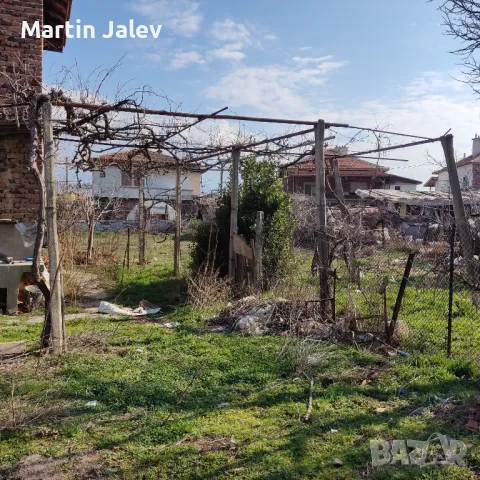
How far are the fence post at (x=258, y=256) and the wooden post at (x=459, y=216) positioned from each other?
3.81 metres

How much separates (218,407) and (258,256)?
5027 mm

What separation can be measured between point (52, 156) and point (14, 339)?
9.27ft

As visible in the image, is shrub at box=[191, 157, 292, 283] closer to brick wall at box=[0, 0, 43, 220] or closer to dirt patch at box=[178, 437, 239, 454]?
brick wall at box=[0, 0, 43, 220]

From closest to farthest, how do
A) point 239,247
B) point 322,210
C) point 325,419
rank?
point 325,419 < point 322,210 < point 239,247

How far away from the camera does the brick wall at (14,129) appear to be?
9.01 m

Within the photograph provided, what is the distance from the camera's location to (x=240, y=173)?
423 inches

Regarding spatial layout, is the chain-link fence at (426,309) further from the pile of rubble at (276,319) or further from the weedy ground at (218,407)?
the pile of rubble at (276,319)

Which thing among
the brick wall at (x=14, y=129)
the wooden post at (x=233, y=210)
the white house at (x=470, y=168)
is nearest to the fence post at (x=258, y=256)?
the wooden post at (x=233, y=210)

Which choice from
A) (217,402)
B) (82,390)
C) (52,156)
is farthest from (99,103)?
(217,402)

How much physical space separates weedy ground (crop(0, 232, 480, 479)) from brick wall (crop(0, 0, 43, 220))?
344cm

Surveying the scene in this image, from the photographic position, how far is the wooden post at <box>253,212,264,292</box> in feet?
29.9

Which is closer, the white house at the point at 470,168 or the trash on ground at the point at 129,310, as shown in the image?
the trash on ground at the point at 129,310

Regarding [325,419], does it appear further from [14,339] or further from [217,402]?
[14,339]

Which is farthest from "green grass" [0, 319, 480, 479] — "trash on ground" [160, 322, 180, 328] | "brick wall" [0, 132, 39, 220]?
"brick wall" [0, 132, 39, 220]
